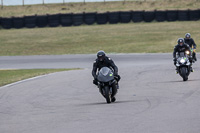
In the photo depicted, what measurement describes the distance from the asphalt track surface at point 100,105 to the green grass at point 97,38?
15.3 m

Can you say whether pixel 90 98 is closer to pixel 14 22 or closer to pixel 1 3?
pixel 14 22

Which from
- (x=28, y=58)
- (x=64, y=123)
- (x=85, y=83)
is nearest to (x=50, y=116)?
(x=64, y=123)

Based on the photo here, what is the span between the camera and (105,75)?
42.1 ft

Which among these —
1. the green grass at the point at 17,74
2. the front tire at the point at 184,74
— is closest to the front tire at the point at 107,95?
the front tire at the point at 184,74

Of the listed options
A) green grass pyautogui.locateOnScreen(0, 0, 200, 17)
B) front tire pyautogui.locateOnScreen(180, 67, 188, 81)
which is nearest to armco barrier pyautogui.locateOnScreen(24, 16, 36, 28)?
green grass pyautogui.locateOnScreen(0, 0, 200, 17)

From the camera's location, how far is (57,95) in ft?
48.4

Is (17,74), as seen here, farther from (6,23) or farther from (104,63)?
(6,23)

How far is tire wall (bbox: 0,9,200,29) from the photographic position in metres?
49.3

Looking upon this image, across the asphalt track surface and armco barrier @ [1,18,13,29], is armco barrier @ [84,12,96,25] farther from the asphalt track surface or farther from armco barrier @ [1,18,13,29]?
the asphalt track surface

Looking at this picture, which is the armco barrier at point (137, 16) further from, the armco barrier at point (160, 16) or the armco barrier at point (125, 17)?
the armco barrier at point (160, 16)

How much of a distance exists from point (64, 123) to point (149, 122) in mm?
1638

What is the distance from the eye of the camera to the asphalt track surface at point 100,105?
378 inches

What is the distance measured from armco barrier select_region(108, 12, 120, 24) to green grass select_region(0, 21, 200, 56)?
58 centimetres

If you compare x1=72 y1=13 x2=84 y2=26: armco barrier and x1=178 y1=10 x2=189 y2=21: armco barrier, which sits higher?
x1=178 y1=10 x2=189 y2=21: armco barrier
